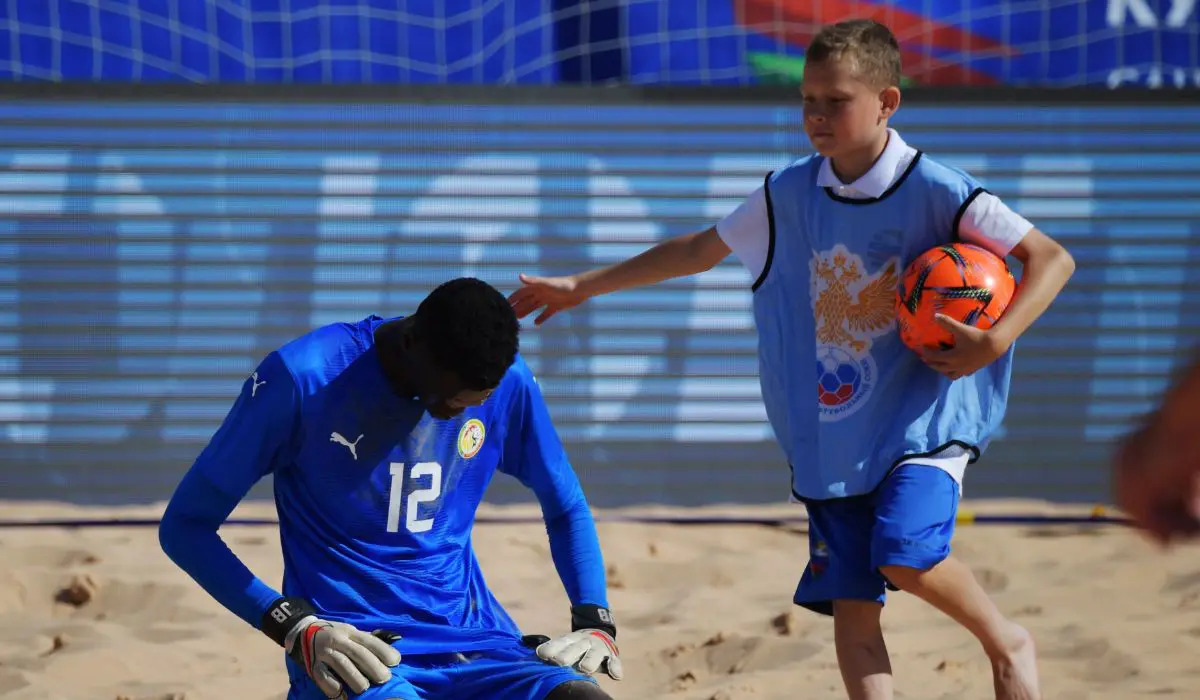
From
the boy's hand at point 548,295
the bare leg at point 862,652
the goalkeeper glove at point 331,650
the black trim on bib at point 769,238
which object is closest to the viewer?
the goalkeeper glove at point 331,650

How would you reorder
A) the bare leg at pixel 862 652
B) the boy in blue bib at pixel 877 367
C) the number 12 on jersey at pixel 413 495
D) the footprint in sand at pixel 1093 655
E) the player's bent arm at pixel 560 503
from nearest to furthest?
1. the number 12 on jersey at pixel 413 495
2. the player's bent arm at pixel 560 503
3. the boy in blue bib at pixel 877 367
4. the bare leg at pixel 862 652
5. the footprint in sand at pixel 1093 655

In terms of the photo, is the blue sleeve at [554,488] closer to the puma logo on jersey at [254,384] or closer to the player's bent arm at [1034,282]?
the puma logo on jersey at [254,384]

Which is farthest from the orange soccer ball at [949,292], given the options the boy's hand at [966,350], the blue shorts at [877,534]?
the blue shorts at [877,534]

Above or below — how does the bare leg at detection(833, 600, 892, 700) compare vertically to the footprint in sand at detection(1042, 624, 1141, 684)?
above

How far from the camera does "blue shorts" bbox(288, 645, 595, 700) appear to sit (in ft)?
10.3

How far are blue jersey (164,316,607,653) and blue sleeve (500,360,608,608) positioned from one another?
0.14ft

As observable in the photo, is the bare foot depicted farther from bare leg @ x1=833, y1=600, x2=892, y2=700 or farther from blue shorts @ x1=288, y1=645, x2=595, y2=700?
blue shorts @ x1=288, y1=645, x2=595, y2=700

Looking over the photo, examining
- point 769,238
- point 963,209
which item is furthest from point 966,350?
point 769,238

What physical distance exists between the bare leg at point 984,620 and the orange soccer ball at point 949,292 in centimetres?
55

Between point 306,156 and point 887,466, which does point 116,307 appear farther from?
point 887,466

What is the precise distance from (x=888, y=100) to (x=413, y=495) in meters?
1.58

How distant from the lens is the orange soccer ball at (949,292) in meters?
3.65

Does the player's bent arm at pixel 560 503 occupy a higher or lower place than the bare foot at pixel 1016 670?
higher

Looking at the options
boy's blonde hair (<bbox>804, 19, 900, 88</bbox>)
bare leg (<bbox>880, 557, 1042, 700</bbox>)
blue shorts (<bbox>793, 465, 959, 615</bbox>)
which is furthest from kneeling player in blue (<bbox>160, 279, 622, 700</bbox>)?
boy's blonde hair (<bbox>804, 19, 900, 88</bbox>)
